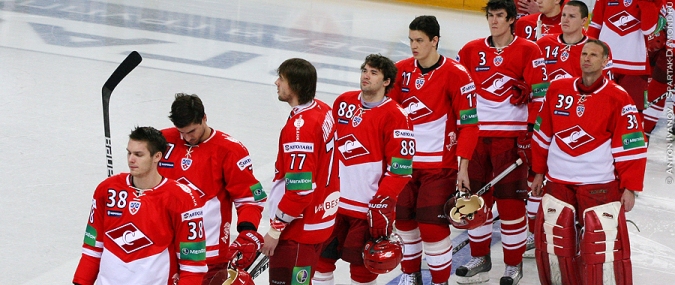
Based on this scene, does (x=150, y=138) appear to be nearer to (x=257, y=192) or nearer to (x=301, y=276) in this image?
(x=257, y=192)

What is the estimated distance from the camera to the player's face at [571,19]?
630 cm

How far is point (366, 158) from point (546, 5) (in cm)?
263

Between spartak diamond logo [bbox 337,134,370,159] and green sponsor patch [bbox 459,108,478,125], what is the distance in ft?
2.51

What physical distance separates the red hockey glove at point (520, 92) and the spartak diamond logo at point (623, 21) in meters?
2.21

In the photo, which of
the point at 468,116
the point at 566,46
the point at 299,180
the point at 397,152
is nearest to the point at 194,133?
the point at 299,180

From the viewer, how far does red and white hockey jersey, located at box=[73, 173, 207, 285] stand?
368cm

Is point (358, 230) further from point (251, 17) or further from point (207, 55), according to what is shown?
point (251, 17)

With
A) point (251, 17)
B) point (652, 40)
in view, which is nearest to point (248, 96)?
point (652, 40)

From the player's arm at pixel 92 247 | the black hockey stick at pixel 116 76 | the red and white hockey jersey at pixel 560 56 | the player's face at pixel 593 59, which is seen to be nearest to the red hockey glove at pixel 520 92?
the red and white hockey jersey at pixel 560 56

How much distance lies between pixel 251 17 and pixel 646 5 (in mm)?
7906

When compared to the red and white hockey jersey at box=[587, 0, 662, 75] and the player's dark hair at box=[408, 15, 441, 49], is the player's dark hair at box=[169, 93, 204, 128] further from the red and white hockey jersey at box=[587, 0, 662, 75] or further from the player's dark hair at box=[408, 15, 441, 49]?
the red and white hockey jersey at box=[587, 0, 662, 75]

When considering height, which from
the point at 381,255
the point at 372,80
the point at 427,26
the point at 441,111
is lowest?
the point at 381,255

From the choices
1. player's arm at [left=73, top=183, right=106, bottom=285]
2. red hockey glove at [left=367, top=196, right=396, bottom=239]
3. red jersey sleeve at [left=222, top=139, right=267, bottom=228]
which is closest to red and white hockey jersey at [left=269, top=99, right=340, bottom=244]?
red jersey sleeve at [left=222, top=139, right=267, bottom=228]

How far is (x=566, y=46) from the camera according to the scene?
6.54 m
